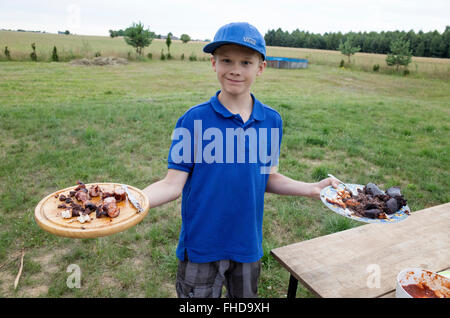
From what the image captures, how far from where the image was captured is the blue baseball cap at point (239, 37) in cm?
163

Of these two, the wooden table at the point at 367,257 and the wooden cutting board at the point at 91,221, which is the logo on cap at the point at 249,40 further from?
the wooden table at the point at 367,257

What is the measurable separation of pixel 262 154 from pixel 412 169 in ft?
16.9

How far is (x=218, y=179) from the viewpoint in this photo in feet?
5.75

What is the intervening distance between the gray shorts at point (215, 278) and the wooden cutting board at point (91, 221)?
0.48 m

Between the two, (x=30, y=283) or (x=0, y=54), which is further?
(x=0, y=54)

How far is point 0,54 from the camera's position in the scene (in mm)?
23781

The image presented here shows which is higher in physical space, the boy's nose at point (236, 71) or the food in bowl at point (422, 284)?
the boy's nose at point (236, 71)

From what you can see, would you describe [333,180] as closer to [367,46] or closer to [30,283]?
[30,283]

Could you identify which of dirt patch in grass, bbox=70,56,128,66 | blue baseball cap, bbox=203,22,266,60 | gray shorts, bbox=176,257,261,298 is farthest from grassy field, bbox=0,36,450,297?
dirt patch in grass, bbox=70,56,128,66

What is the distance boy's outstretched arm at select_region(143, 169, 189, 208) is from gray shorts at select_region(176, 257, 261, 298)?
420mm

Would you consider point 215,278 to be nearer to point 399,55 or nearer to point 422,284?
point 422,284

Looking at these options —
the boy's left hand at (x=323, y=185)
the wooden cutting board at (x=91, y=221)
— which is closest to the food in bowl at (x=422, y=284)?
the boy's left hand at (x=323, y=185)

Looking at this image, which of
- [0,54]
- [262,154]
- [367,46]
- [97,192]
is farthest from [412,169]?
[367,46]

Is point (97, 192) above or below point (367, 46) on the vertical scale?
below
